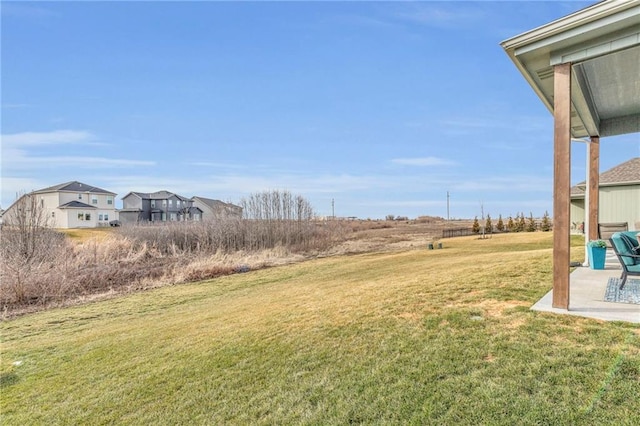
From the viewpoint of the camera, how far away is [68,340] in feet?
23.0

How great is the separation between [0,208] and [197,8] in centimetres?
1208

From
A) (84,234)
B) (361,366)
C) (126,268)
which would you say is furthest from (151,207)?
(361,366)

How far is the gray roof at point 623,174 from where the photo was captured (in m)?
14.8

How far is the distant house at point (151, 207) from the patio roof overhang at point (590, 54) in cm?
4325

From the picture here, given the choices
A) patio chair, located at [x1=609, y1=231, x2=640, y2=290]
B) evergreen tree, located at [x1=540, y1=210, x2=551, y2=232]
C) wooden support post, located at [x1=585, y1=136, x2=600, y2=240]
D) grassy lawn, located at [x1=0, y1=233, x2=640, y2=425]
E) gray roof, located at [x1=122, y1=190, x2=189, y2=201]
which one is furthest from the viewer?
gray roof, located at [x1=122, y1=190, x2=189, y2=201]

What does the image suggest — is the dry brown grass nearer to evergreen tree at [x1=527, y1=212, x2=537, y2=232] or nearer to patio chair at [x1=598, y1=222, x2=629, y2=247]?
patio chair at [x1=598, y1=222, x2=629, y2=247]

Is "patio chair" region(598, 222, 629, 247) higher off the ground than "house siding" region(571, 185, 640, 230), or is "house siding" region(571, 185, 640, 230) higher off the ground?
"house siding" region(571, 185, 640, 230)

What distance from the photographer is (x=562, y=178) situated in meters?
4.10

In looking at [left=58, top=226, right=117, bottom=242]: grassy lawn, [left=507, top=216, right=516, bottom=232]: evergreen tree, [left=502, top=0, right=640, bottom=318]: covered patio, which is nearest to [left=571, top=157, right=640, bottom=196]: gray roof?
[left=502, top=0, right=640, bottom=318]: covered patio

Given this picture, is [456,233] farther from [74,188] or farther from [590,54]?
[74,188]

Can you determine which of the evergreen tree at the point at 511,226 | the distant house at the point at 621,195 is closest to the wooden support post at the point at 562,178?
the distant house at the point at 621,195

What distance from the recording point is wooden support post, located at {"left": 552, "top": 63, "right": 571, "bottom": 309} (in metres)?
4.07

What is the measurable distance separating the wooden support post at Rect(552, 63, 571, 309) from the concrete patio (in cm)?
23

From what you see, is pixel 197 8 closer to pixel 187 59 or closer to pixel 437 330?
pixel 187 59
